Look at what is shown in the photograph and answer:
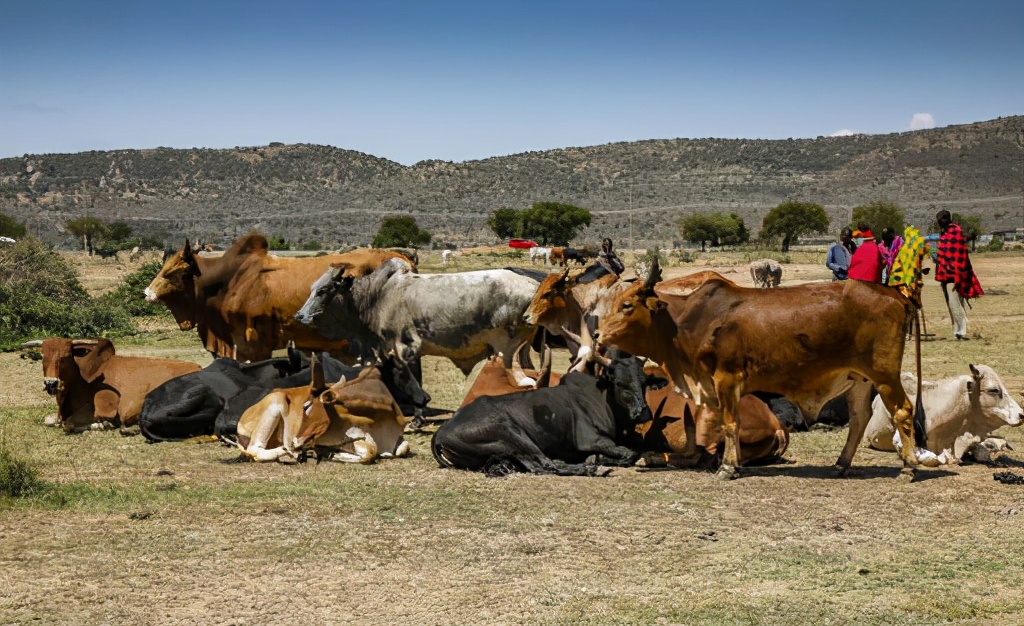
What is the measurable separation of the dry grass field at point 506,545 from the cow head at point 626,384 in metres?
0.59

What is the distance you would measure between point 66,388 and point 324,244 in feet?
221

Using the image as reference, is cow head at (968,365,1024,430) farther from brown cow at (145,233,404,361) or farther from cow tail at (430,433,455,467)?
brown cow at (145,233,404,361)

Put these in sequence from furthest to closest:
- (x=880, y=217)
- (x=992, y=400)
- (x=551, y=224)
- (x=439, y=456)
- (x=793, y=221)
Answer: (x=551, y=224) < (x=880, y=217) < (x=793, y=221) < (x=439, y=456) < (x=992, y=400)

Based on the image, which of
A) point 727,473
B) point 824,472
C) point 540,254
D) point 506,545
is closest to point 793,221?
point 540,254

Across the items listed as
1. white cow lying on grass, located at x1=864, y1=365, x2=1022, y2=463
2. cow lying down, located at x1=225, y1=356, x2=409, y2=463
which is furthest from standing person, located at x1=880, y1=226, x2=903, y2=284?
cow lying down, located at x1=225, y1=356, x2=409, y2=463

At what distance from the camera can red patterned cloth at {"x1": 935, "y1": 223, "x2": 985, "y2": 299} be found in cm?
2002

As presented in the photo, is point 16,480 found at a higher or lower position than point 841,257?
lower

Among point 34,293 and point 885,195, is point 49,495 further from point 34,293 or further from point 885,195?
point 885,195

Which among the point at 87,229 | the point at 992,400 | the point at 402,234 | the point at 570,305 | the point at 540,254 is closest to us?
the point at 992,400

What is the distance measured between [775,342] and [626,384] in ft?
5.15

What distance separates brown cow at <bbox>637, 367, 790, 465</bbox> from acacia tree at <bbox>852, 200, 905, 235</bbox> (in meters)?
65.5

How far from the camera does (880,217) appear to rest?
7644 cm

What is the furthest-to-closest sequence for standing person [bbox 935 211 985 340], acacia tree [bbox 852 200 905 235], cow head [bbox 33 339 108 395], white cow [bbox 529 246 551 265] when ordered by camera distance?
acacia tree [bbox 852 200 905 235]
white cow [bbox 529 246 551 265]
standing person [bbox 935 211 985 340]
cow head [bbox 33 339 108 395]

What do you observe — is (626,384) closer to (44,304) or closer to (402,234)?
(44,304)
